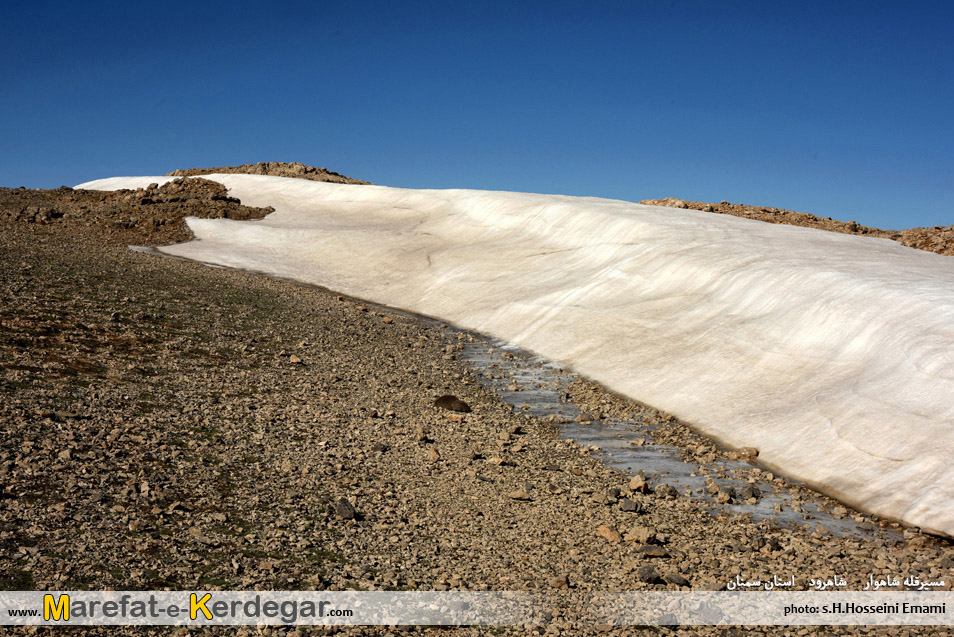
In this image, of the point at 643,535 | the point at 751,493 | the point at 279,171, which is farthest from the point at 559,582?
the point at 279,171

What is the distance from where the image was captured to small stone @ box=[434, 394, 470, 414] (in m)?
13.0

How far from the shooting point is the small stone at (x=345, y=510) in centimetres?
808

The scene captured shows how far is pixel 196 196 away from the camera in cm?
4131

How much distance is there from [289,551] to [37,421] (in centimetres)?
470

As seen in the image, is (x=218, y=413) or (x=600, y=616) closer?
(x=600, y=616)

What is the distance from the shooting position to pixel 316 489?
8.80m

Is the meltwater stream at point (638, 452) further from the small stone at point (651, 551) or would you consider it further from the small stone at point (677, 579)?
the small stone at point (677, 579)

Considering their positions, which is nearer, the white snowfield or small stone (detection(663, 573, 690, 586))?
small stone (detection(663, 573, 690, 586))

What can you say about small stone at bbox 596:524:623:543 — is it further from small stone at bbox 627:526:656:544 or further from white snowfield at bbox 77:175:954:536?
white snowfield at bbox 77:175:954:536

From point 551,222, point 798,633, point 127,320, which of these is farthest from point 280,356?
point 551,222

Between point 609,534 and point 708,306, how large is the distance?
10495 millimetres

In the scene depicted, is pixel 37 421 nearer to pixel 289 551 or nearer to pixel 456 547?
pixel 289 551

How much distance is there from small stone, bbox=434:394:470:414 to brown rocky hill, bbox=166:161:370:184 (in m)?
46.7

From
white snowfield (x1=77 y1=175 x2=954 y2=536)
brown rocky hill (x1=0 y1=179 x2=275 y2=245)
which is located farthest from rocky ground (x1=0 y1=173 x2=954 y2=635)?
brown rocky hill (x1=0 y1=179 x2=275 y2=245)
